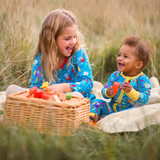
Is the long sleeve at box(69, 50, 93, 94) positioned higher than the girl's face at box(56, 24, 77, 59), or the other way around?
the girl's face at box(56, 24, 77, 59)

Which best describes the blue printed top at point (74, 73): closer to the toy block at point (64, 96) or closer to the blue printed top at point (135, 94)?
the blue printed top at point (135, 94)

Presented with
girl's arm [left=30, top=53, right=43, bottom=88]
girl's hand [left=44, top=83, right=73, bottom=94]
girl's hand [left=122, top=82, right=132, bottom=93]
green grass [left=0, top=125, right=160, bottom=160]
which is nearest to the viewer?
green grass [left=0, top=125, right=160, bottom=160]

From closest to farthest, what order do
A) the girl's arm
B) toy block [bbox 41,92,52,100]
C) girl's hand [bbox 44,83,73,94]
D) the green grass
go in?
1. the green grass
2. toy block [bbox 41,92,52,100]
3. girl's hand [bbox 44,83,73,94]
4. the girl's arm

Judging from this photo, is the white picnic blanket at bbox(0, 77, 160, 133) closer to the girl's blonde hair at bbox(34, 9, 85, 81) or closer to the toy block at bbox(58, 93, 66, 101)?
the toy block at bbox(58, 93, 66, 101)

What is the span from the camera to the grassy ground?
121cm

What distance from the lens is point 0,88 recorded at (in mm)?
2947

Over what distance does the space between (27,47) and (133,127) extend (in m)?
2.03

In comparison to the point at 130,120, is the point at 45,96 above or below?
above

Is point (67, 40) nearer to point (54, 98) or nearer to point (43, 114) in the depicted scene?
point (54, 98)

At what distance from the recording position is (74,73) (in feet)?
8.18

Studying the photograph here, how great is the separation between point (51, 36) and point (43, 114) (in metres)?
0.95

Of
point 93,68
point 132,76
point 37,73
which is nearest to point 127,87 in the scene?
point 132,76

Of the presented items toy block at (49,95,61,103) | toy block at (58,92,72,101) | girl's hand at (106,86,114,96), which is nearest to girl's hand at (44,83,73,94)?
toy block at (58,92,72,101)

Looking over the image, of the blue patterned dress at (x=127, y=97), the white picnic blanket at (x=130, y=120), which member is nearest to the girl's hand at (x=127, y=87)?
the blue patterned dress at (x=127, y=97)
